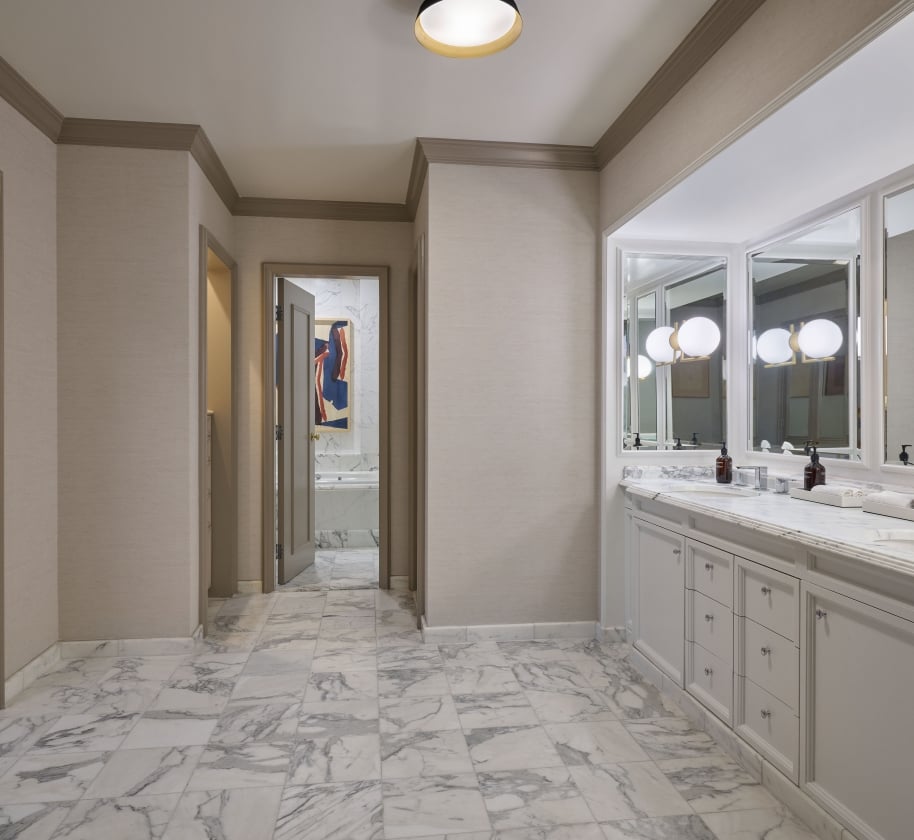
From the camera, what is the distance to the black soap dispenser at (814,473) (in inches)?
103

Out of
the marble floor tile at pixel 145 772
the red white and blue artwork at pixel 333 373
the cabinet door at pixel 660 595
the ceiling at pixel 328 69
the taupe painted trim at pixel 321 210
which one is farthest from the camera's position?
the red white and blue artwork at pixel 333 373

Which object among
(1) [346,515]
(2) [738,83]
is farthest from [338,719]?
(1) [346,515]

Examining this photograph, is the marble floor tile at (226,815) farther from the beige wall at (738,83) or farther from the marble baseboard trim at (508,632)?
the beige wall at (738,83)

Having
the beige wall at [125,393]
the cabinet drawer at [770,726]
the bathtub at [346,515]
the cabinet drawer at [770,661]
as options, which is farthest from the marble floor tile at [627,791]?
the bathtub at [346,515]

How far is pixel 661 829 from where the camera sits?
1.90m

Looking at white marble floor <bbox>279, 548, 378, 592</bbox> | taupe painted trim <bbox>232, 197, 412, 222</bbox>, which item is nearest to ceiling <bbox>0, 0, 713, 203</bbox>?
taupe painted trim <bbox>232, 197, 412, 222</bbox>

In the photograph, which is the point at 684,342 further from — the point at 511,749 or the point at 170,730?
the point at 170,730

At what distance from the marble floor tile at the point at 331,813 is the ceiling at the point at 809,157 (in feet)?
8.08

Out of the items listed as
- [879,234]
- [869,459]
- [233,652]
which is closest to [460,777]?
[233,652]

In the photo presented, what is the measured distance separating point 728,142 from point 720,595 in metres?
1.60

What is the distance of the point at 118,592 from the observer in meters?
3.25

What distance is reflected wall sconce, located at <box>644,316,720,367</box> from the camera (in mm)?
3467

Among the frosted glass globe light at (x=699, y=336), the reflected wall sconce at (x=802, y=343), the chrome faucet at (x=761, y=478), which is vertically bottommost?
the chrome faucet at (x=761, y=478)

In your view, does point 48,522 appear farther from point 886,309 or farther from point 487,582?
point 886,309
